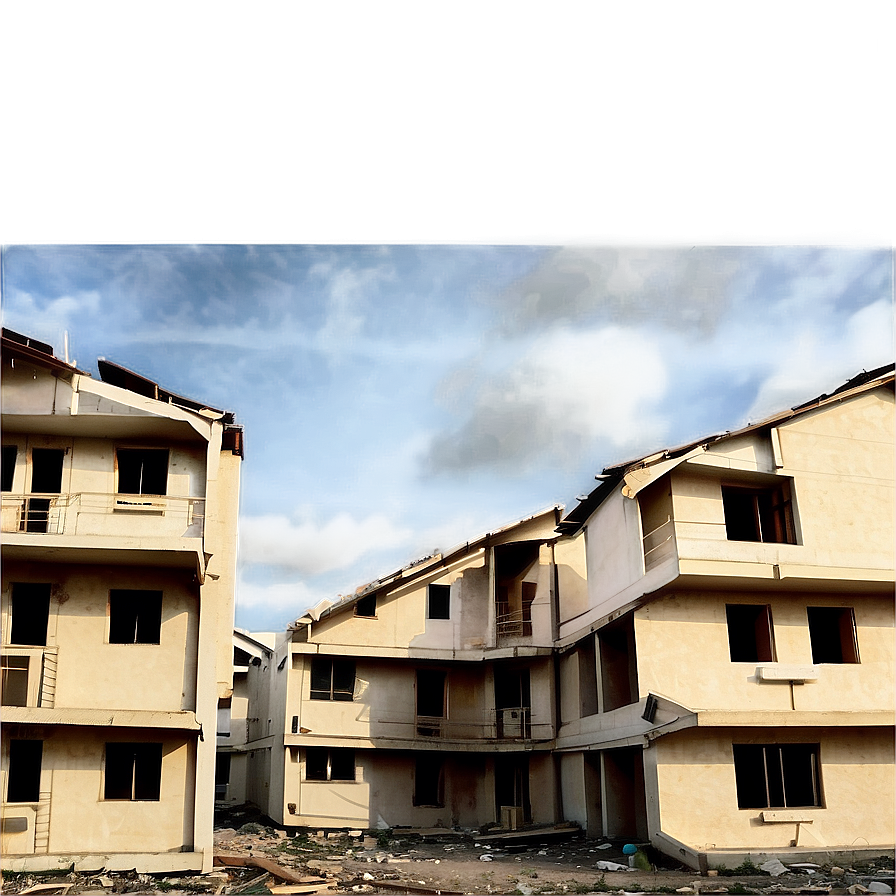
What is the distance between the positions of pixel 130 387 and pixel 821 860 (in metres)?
12.6

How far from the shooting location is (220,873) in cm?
1243

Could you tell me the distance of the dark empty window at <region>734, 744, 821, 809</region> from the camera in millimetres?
14367

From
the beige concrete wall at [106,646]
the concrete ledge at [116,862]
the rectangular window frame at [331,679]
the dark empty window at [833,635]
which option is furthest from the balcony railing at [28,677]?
the dark empty window at [833,635]

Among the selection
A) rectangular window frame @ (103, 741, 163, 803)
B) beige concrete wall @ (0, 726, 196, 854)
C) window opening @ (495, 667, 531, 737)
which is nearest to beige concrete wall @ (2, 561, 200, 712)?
beige concrete wall @ (0, 726, 196, 854)

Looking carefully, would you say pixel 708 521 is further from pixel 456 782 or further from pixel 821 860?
pixel 456 782

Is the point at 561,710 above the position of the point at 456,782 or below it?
→ above

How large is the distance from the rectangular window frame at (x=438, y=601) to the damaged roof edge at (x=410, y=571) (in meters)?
0.51

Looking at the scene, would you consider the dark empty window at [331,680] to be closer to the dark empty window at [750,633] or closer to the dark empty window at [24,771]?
the dark empty window at [24,771]

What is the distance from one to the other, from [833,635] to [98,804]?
12.3m

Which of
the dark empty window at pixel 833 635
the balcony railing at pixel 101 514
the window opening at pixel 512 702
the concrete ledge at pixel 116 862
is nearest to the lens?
the concrete ledge at pixel 116 862

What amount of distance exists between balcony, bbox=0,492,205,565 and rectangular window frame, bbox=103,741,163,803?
2684 mm

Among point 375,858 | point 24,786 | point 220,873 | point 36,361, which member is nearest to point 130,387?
point 36,361

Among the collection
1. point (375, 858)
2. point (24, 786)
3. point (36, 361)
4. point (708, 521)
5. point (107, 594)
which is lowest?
point (375, 858)

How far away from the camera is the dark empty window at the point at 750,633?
15484 mm
